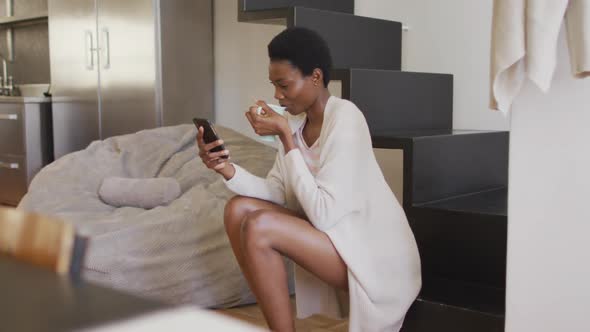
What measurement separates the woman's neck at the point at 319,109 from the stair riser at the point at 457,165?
31 cm

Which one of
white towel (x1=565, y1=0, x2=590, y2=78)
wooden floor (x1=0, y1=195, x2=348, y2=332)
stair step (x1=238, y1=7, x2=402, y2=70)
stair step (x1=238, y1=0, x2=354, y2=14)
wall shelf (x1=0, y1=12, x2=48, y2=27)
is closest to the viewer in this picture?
white towel (x1=565, y1=0, x2=590, y2=78)

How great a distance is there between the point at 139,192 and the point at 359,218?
4.46ft

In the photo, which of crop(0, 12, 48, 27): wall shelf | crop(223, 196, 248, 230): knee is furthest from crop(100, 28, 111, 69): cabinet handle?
crop(223, 196, 248, 230): knee

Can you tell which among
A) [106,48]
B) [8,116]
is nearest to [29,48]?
[8,116]

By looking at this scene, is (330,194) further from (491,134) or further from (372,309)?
(491,134)

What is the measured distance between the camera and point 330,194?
1956 mm

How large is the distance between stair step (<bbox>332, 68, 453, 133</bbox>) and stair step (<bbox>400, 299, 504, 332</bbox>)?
72cm

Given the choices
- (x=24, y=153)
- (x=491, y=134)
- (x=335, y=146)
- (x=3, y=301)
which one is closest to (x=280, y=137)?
(x=335, y=146)

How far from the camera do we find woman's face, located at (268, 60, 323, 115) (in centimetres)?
208

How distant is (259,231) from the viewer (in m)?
1.99

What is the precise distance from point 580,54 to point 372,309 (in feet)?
2.83

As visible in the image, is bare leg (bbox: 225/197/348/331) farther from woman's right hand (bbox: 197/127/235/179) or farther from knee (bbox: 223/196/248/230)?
woman's right hand (bbox: 197/127/235/179)

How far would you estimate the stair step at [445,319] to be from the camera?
2.05m

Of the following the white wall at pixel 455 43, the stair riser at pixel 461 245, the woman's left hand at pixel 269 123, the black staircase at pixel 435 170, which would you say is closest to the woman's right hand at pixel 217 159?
the woman's left hand at pixel 269 123
